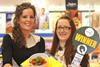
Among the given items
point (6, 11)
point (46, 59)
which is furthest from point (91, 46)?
point (6, 11)

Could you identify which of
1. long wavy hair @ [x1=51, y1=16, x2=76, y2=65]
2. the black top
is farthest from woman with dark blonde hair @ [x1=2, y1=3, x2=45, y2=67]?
long wavy hair @ [x1=51, y1=16, x2=76, y2=65]

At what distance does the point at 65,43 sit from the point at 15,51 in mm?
363

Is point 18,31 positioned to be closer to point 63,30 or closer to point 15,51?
point 15,51

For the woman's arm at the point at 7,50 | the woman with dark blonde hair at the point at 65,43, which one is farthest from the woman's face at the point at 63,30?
the woman's arm at the point at 7,50

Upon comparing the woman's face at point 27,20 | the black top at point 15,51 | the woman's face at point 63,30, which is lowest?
the black top at point 15,51

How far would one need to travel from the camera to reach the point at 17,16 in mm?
1838

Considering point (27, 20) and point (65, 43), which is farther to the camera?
point (65, 43)

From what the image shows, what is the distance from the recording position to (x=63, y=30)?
6.16ft

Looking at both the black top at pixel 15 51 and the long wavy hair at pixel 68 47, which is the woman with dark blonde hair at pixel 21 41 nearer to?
the black top at pixel 15 51

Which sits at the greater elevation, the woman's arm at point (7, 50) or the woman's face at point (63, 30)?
the woman's face at point (63, 30)

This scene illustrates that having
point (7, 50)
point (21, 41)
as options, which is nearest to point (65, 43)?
point (21, 41)

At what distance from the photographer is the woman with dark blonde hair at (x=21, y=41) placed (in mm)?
1772

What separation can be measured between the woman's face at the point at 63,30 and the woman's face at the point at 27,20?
20 cm

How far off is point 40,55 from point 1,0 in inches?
66.7
